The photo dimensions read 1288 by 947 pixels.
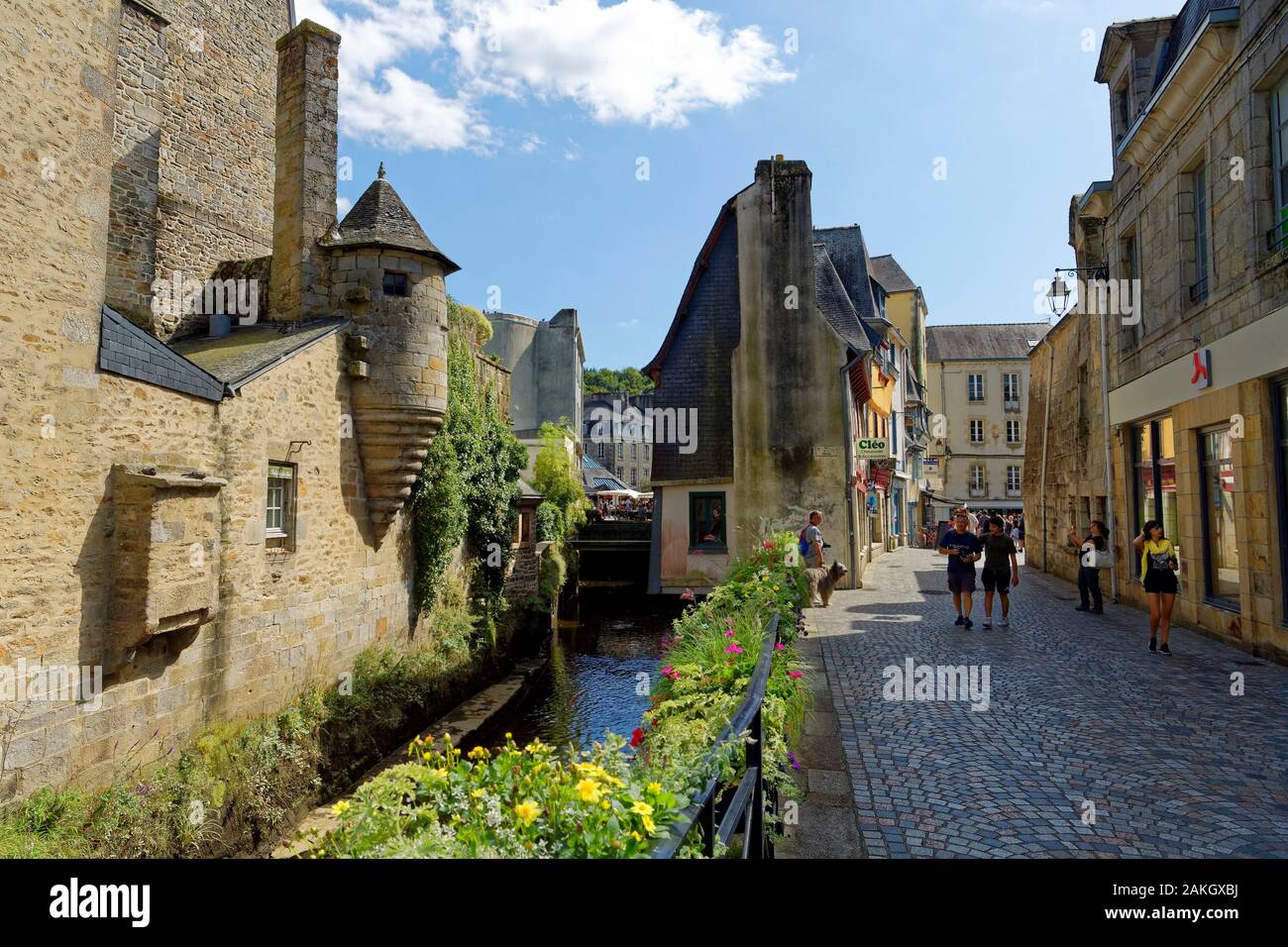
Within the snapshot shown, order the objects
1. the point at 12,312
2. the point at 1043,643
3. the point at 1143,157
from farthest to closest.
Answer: the point at 1143,157
the point at 1043,643
the point at 12,312

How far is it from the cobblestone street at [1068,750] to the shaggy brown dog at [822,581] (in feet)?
6.50

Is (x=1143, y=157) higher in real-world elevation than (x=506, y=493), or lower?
higher

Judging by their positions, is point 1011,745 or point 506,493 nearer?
point 1011,745

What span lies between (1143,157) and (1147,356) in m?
3.11

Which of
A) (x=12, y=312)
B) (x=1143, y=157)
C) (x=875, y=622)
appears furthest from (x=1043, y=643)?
(x=12, y=312)

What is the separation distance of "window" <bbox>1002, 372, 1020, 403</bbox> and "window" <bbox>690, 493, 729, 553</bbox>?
111ft

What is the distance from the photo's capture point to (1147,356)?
12.3m

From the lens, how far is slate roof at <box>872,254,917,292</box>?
3475 centimetres

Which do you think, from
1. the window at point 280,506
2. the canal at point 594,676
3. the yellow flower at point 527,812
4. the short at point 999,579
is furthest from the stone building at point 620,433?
the yellow flower at point 527,812

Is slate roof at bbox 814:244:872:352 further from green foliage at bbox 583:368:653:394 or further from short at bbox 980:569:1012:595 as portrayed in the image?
green foliage at bbox 583:368:653:394

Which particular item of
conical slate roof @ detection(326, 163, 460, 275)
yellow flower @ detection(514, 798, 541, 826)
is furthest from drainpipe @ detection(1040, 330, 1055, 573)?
yellow flower @ detection(514, 798, 541, 826)

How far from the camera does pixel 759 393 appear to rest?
18.9m

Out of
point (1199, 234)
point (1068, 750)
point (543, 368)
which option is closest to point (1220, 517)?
point (1199, 234)
